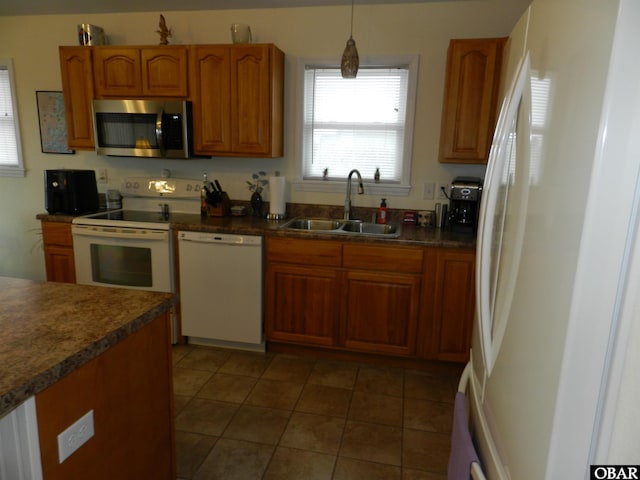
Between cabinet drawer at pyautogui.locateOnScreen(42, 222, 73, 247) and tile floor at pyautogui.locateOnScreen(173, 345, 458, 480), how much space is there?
1.16 m

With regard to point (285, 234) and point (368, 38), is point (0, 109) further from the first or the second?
point (368, 38)

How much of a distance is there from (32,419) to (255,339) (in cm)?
205

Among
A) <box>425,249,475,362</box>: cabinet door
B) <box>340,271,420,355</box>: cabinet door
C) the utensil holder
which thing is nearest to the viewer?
<box>425,249,475,362</box>: cabinet door

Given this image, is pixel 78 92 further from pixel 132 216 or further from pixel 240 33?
pixel 240 33

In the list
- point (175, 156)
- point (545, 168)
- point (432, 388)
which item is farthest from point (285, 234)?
point (545, 168)

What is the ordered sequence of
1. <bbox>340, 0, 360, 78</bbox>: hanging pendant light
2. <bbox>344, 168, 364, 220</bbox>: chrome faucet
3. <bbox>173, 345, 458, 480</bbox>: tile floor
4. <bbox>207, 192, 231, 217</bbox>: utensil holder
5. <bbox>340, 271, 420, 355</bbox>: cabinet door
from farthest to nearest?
1. <bbox>207, 192, 231, 217</bbox>: utensil holder
2. <bbox>344, 168, 364, 220</bbox>: chrome faucet
3. <bbox>340, 271, 420, 355</bbox>: cabinet door
4. <bbox>340, 0, 360, 78</bbox>: hanging pendant light
5. <bbox>173, 345, 458, 480</bbox>: tile floor

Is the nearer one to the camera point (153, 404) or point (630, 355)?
point (630, 355)

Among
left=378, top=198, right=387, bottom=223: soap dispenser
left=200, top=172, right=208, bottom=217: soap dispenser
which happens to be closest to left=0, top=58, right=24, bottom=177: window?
left=200, top=172, right=208, bottom=217: soap dispenser

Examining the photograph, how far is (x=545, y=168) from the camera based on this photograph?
73 centimetres

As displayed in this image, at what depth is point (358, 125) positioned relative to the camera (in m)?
3.22

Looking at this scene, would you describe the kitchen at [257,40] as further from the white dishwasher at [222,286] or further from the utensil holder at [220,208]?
the white dishwasher at [222,286]

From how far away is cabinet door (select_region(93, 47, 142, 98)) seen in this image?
10.1 feet

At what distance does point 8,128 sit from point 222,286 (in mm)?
2694

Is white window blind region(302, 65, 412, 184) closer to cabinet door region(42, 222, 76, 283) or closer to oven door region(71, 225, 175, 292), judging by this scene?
oven door region(71, 225, 175, 292)
